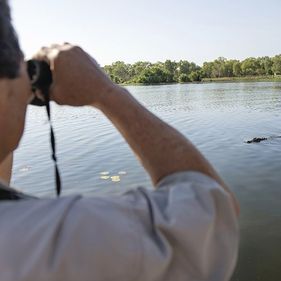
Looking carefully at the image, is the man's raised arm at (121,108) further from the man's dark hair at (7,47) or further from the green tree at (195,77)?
the green tree at (195,77)

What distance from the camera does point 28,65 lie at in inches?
42.6

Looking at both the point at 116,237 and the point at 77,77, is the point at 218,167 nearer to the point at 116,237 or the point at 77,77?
the point at 77,77

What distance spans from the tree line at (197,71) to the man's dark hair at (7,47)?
11047cm

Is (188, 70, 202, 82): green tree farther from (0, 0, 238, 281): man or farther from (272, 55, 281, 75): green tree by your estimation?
(0, 0, 238, 281): man

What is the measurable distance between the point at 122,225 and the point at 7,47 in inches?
17.0

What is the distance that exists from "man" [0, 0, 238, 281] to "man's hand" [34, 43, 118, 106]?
0.31 ft

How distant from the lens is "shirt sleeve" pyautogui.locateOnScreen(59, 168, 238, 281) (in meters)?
0.80

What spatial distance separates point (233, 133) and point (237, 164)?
5952 millimetres

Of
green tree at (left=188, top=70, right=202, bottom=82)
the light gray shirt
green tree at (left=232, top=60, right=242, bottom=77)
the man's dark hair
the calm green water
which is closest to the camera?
the light gray shirt

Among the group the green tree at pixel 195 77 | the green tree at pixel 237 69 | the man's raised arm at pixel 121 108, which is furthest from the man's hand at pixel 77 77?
the green tree at pixel 237 69

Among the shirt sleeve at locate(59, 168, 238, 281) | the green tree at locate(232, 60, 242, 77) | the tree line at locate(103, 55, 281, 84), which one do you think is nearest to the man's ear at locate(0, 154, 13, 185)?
the shirt sleeve at locate(59, 168, 238, 281)

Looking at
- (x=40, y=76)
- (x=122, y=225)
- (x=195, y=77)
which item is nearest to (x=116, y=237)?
(x=122, y=225)

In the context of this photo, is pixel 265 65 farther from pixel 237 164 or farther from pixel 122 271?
pixel 122 271

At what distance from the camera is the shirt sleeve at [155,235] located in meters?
0.80
